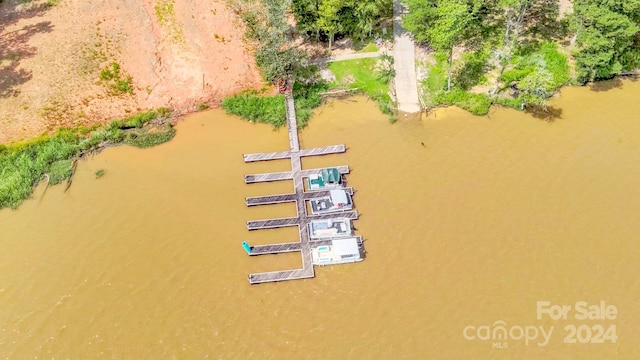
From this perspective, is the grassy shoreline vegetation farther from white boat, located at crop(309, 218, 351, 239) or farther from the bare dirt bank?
white boat, located at crop(309, 218, 351, 239)

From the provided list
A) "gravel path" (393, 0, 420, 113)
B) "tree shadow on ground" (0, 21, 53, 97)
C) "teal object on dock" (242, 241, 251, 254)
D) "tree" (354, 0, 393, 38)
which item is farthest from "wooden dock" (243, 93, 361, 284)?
"tree shadow on ground" (0, 21, 53, 97)

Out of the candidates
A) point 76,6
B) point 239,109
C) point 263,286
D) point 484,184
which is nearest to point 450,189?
point 484,184

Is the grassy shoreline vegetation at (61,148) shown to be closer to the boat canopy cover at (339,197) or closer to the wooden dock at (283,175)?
the wooden dock at (283,175)

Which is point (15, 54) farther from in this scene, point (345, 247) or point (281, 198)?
point (345, 247)

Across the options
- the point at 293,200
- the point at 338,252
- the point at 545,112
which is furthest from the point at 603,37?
the point at 293,200

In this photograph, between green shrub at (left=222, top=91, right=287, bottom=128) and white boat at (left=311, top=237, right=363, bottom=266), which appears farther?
green shrub at (left=222, top=91, right=287, bottom=128)

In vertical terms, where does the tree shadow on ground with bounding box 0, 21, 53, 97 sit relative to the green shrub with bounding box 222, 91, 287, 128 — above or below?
above

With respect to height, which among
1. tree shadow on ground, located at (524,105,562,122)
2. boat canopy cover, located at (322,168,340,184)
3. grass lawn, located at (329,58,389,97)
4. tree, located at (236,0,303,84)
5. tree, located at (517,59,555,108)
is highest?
tree, located at (236,0,303,84)
